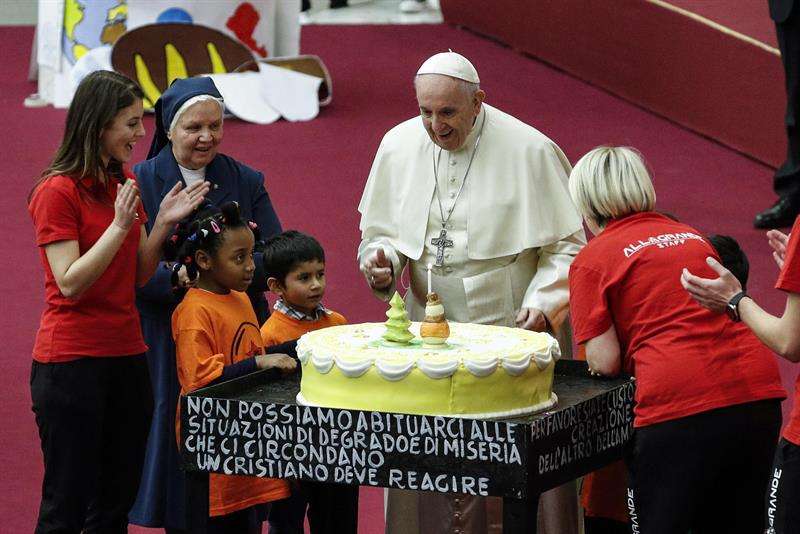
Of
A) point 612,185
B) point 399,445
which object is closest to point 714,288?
point 612,185

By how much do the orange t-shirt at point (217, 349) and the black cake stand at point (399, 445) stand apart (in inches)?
10.4

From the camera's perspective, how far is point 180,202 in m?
4.38

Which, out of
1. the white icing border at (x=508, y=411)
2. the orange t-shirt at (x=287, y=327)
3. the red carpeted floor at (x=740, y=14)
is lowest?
the red carpeted floor at (x=740, y=14)

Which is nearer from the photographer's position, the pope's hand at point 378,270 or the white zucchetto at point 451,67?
the white zucchetto at point 451,67

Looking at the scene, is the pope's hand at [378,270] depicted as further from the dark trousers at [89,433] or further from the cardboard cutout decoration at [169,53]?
the cardboard cutout decoration at [169,53]

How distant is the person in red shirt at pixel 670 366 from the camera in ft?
12.9

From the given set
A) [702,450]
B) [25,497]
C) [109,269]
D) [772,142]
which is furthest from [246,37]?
[702,450]

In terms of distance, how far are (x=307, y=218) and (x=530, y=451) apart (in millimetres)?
5581

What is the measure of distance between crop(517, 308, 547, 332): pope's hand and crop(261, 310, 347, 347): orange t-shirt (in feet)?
1.70

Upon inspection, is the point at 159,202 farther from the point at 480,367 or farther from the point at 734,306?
the point at 734,306

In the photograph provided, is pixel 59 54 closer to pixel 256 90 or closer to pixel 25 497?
pixel 256 90

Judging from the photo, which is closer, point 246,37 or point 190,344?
point 190,344

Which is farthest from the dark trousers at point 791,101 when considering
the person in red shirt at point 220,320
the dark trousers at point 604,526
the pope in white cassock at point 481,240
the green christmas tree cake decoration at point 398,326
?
the green christmas tree cake decoration at point 398,326

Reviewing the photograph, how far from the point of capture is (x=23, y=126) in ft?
35.5
